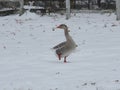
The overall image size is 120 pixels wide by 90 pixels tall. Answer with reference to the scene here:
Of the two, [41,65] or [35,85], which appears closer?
[35,85]

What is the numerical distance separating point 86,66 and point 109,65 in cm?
50

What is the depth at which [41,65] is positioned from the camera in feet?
32.4

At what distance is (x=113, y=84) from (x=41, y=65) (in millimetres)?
2689

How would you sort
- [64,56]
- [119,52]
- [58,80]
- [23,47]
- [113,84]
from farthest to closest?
[23,47] → [119,52] → [64,56] → [58,80] → [113,84]

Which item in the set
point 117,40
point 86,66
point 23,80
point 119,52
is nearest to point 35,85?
point 23,80

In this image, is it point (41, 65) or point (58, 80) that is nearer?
point (58, 80)

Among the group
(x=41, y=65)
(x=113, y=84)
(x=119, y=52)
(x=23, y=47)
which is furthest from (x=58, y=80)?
(x=23, y=47)

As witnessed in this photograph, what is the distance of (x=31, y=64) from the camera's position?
1011 cm

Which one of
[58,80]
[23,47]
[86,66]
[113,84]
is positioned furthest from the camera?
[23,47]

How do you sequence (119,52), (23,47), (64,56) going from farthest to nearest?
(23,47) → (119,52) → (64,56)

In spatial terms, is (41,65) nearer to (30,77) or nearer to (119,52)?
(30,77)

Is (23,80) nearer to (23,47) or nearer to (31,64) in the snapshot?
(31,64)

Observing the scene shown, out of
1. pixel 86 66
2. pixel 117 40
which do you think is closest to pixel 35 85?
pixel 86 66

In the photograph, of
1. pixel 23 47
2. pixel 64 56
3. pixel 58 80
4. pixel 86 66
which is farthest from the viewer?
pixel 23 47
